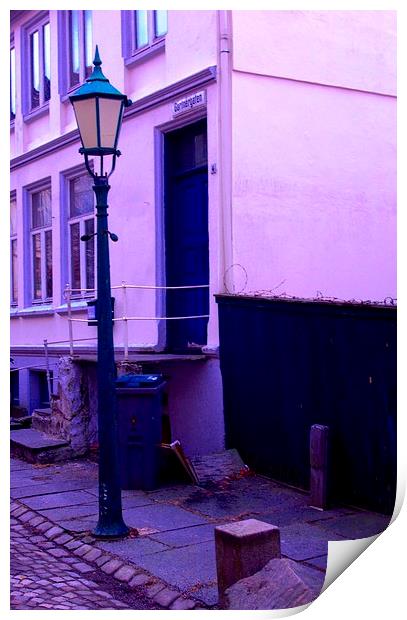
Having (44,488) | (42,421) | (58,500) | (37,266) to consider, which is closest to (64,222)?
(37,266)

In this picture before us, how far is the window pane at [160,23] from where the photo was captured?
11.3 meters

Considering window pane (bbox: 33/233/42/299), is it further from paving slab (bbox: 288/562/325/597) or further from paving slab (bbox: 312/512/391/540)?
paving slab (bbox: 288/562/325/597)

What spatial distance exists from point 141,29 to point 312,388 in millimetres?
6175

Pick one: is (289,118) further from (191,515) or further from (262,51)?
(191,515)

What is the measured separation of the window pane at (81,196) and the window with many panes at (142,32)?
224cm

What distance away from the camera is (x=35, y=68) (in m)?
15.2

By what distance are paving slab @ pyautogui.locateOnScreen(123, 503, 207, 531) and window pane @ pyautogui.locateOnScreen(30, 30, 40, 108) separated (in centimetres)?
912

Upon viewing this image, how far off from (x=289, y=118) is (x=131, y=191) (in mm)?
2501

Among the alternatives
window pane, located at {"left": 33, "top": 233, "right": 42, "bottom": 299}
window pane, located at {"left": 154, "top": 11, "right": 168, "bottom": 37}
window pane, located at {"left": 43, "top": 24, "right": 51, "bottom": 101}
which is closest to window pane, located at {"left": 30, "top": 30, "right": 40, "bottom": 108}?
window pane, located at {"left": 43, "top": 24, "right": 51, "bottom": 101}

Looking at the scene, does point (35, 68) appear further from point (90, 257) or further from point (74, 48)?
point (90, 257)

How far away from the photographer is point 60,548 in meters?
7.12

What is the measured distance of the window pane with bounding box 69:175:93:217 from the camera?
13.4m

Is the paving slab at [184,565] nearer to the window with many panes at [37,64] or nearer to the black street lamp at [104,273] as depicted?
the black street lamp at [104,273]

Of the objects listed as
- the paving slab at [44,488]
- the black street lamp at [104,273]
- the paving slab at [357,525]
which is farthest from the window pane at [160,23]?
the paving slab at [357,525]
